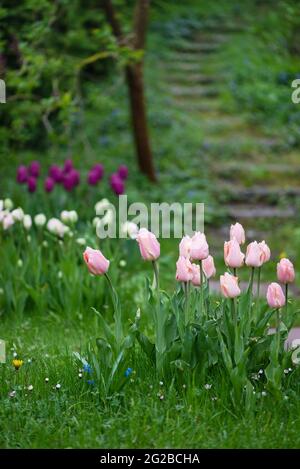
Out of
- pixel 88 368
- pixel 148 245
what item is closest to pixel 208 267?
pixel 148 245

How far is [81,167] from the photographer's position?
26.3 feet

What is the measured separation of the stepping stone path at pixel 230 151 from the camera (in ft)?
25.9

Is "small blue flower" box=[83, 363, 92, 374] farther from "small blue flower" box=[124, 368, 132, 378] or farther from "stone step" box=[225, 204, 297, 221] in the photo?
"stone step" box=[225, 204, 297, 221]

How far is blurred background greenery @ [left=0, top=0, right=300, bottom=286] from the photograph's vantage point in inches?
268

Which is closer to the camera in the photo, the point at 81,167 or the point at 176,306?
the point at 176,306

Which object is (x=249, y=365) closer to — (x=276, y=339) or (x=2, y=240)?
(x=276, y=339)

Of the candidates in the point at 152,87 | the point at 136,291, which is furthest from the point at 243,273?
the point at 152,87

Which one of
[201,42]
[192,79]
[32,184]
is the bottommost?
[32,184]

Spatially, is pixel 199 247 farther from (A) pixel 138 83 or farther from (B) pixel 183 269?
(A) pixel 138 83

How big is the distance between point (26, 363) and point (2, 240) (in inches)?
76.2

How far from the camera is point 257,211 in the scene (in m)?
7.93

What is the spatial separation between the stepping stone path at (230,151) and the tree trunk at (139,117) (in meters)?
0.82

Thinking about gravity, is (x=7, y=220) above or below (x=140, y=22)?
below

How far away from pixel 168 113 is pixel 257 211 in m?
2.78
